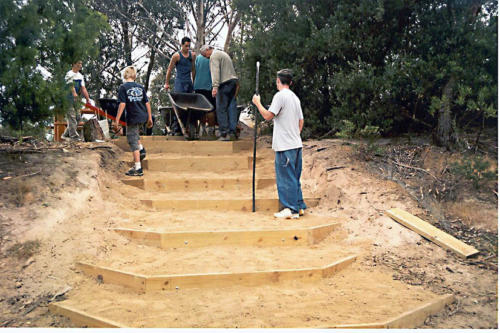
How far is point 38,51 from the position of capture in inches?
219

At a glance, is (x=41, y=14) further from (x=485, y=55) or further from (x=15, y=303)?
(x=485, y=55)

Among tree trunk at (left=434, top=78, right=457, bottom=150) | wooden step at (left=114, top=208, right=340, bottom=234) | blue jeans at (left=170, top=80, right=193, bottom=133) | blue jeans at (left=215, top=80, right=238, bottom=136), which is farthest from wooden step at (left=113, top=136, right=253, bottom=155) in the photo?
tree trunk at (left=434, top=78, right=457, bottom=150)

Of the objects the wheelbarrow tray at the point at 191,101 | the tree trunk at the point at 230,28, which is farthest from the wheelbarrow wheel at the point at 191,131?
the tree trunk at the point at 230,28

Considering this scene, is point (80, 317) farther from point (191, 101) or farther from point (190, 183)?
point (191, 101)

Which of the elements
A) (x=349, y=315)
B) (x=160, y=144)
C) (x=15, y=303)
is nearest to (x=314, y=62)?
(x=160, y=144)

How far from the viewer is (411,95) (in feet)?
23.5

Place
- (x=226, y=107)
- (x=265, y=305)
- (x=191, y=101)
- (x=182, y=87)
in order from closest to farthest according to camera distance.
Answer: (x=265, y=305), (x=226, y=107), (x=191, y=101), (x=182, y=87)

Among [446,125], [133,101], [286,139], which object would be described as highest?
[133,101]

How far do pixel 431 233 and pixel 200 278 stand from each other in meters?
2.71

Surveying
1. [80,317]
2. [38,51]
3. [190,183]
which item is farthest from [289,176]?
[38,51]

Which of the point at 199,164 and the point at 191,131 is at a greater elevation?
the point at 191,131

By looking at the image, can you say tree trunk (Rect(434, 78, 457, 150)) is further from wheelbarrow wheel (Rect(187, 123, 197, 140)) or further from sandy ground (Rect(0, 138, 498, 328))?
wheelbarrow wheel (Rect(187, 123, 197, 140))

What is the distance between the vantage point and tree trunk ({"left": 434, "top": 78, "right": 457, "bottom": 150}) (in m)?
6.45

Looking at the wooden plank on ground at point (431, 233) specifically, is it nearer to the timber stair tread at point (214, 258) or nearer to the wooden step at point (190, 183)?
the timber stair tread at point (214, 258)
